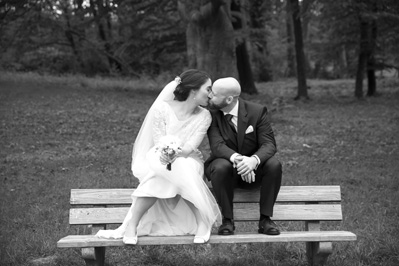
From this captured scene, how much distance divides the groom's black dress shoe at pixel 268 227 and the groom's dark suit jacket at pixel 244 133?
24.7 inches

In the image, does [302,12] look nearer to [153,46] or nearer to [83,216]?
[153,46]

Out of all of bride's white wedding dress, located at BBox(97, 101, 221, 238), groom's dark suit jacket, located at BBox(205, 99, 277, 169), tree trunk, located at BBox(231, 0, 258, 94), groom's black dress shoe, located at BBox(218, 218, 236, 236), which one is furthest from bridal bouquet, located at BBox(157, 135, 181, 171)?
tree trunk, located at BBox(231, 0, 258, 94)

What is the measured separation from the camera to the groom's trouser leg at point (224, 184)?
4.47 m

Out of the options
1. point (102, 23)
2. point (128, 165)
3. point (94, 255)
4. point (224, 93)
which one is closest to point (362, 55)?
point (128, 165)

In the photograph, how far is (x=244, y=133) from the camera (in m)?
4.79

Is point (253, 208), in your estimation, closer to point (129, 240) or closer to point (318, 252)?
point (318, 252)

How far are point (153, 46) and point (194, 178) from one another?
66.5 ft

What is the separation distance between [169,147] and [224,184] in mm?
573

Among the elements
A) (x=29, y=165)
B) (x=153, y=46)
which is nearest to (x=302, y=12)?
(x=153, y=46)

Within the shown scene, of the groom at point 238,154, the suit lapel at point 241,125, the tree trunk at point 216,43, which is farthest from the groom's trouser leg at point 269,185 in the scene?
the tree trunk at point 216,43

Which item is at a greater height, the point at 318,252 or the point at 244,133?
the point at 244,133

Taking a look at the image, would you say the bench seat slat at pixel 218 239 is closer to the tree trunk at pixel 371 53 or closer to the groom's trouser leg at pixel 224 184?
the groom's trouser leg at pixel 224 184

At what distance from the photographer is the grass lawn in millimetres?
5199

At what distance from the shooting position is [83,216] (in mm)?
4715
